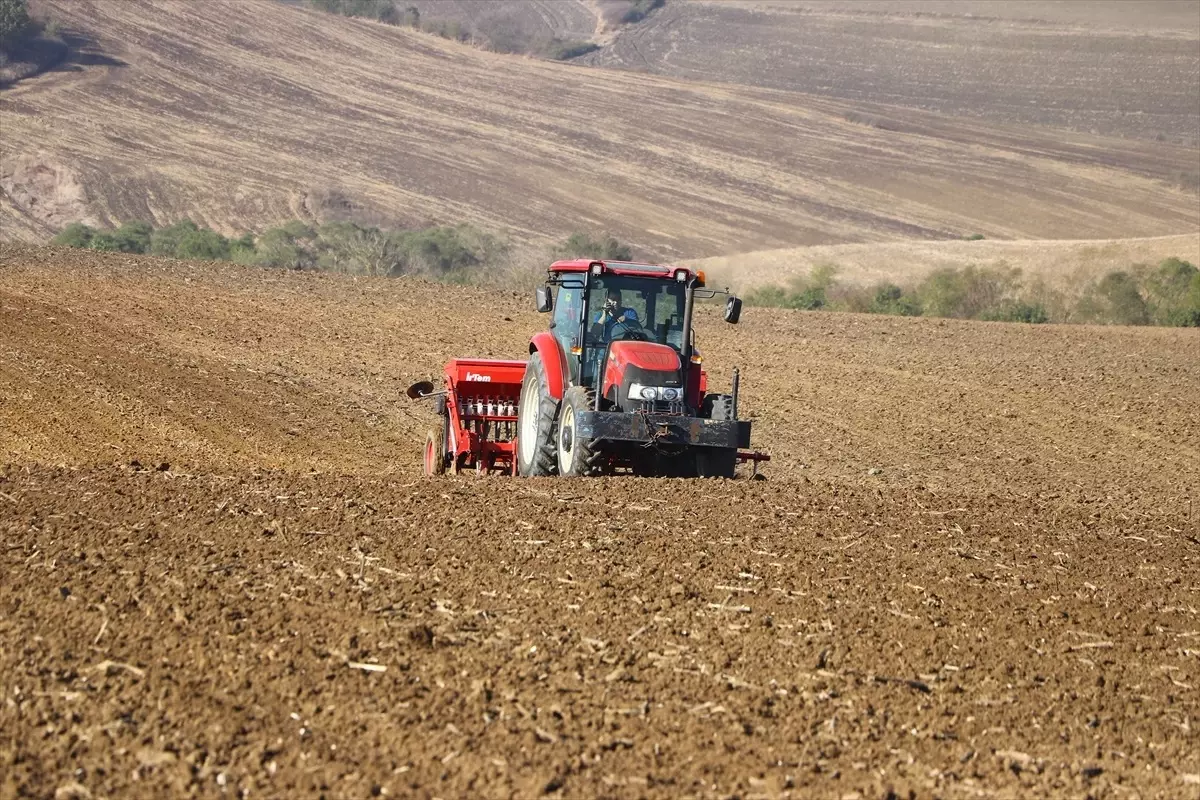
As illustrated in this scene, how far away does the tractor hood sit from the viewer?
1173 centimetres

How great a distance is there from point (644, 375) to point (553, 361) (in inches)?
42.2

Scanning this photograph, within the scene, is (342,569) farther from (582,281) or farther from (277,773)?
(582,281)

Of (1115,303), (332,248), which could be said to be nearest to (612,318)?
(1115,303)

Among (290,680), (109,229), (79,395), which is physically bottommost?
(109,229)

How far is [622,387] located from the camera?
1177 centimetres

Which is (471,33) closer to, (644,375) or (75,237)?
(75,237)

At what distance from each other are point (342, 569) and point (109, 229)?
1418 inches

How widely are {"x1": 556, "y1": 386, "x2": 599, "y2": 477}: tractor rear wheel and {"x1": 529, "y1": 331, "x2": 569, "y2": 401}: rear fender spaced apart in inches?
7.9

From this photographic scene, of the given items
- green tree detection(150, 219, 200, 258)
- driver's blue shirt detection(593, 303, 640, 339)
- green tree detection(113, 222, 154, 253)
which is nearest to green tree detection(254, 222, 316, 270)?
green tree detection(150, 219, 200, 258)

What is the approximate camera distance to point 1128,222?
4903 cm

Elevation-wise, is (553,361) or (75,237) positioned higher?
(553,361)

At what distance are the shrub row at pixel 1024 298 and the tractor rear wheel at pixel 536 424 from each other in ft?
66.5

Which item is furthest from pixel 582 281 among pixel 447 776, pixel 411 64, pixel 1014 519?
pixel 411 64

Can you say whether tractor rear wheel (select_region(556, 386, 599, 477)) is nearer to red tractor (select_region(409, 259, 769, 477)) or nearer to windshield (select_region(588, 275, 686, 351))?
red tractor (select_region(409, 259, 769, 477))
